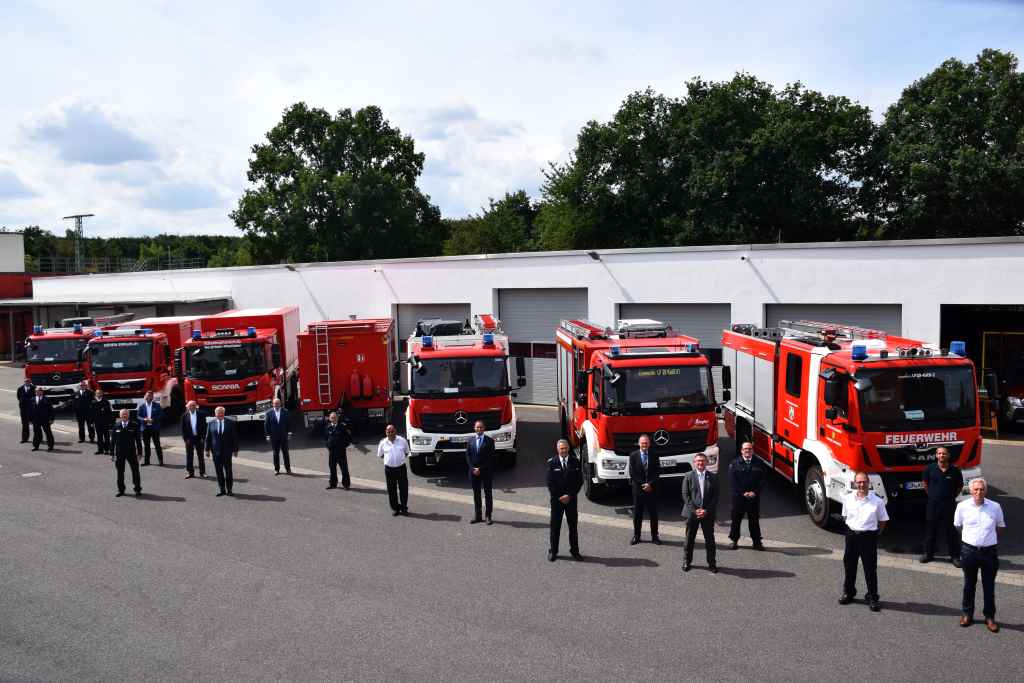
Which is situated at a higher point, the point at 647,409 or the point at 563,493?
the point at 647,409

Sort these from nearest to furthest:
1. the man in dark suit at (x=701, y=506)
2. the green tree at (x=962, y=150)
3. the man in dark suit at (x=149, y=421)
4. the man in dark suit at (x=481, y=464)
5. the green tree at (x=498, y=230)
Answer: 1. the man in dark suit at (x=701, y=506)
2. the man in dark suit at (x=481, y=464)
3. the man in dark suit at (x=149, y=421)
4. the green tree at (x=962, y=150)
5. the green tree at (x=498, y=230)

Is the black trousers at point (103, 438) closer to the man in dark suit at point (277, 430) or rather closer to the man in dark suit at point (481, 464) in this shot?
the man in dark suit at point (277, 430)

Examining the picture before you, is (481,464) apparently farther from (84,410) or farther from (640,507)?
(84,410)

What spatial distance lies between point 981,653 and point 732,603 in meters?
2.57

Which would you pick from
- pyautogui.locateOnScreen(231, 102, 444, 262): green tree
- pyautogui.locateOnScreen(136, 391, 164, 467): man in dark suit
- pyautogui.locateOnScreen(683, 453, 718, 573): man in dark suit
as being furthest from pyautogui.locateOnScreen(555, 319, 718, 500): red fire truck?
pyautogui.locateOnScreen(231, 102, 444, 262): green tree

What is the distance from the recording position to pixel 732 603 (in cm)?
938

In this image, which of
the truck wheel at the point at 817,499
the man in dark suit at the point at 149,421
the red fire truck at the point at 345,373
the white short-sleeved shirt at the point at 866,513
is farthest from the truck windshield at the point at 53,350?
the white short-sleeved shirt at the point at 866,513

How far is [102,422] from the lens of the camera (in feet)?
62.5

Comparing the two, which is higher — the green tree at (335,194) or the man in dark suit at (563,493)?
the green tree at (335,194)

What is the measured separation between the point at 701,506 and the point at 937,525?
3404 millimetres

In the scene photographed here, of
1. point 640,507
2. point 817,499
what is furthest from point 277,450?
point 817,499

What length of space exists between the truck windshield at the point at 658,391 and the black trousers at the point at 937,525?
376cm

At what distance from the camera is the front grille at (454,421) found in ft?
51.3

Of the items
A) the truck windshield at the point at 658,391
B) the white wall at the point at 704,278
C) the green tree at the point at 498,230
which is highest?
the green tree at the point at 498,230
